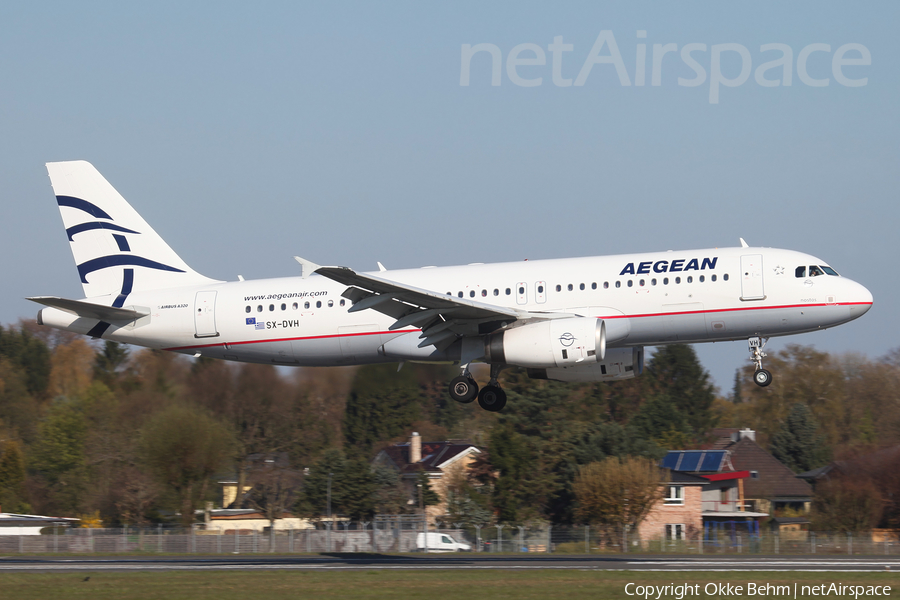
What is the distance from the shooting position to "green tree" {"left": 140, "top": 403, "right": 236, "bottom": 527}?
60.6m

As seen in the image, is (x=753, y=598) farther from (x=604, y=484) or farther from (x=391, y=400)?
(x=391, y=400)

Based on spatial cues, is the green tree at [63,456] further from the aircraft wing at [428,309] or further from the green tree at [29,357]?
the aircraft wing at [428,309]

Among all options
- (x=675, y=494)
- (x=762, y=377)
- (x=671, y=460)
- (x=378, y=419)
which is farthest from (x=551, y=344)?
(x=378, y=419)

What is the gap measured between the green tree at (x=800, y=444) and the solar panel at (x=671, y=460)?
21.1 m

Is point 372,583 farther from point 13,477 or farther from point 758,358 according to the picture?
point 13,477

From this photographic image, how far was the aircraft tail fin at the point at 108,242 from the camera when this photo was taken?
122ft

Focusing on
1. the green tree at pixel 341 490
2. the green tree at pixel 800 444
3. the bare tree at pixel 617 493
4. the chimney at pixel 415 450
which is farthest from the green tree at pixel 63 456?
the green tree at pixel 800 444

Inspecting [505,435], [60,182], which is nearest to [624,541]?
[505,435]

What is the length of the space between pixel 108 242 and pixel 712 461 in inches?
2025

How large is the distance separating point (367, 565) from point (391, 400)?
160ft

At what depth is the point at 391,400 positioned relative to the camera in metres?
82.6

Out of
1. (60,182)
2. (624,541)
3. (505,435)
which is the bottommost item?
(624,541)

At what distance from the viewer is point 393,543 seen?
49.5 m

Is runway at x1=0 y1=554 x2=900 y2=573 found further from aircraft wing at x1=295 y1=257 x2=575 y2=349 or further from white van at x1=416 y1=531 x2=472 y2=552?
white van at x1=416 y1=531 x2=472 y2=552
